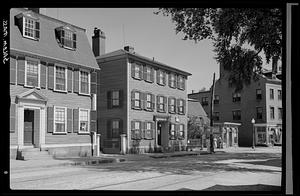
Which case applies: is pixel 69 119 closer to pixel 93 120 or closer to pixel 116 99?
pixel 93 120

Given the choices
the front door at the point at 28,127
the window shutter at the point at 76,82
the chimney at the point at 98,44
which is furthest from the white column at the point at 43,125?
the chimney at the point at 98,44

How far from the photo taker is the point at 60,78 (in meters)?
20.5

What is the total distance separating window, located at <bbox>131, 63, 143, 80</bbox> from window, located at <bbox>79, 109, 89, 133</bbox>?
5663 mm

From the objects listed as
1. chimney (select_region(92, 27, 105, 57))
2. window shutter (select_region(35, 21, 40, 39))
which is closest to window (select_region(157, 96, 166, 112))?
chimney (select_region(92, 27, 105, 57))

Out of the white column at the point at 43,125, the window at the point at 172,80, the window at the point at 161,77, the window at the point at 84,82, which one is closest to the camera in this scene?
the white column at the point at 43,125

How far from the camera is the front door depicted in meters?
18.8

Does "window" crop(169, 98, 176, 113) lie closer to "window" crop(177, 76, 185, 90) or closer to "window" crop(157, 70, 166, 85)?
"window" crop(177, 76, 185, 90)

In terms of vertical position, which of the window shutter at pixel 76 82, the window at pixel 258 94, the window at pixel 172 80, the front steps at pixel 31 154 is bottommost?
the front steps at pixel 31 154

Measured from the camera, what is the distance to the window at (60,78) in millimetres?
20236

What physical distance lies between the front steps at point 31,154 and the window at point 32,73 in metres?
3.47

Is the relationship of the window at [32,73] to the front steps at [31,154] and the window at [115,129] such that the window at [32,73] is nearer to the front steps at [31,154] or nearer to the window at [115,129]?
the front steps at [31,154]

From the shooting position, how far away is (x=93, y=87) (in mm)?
22734
